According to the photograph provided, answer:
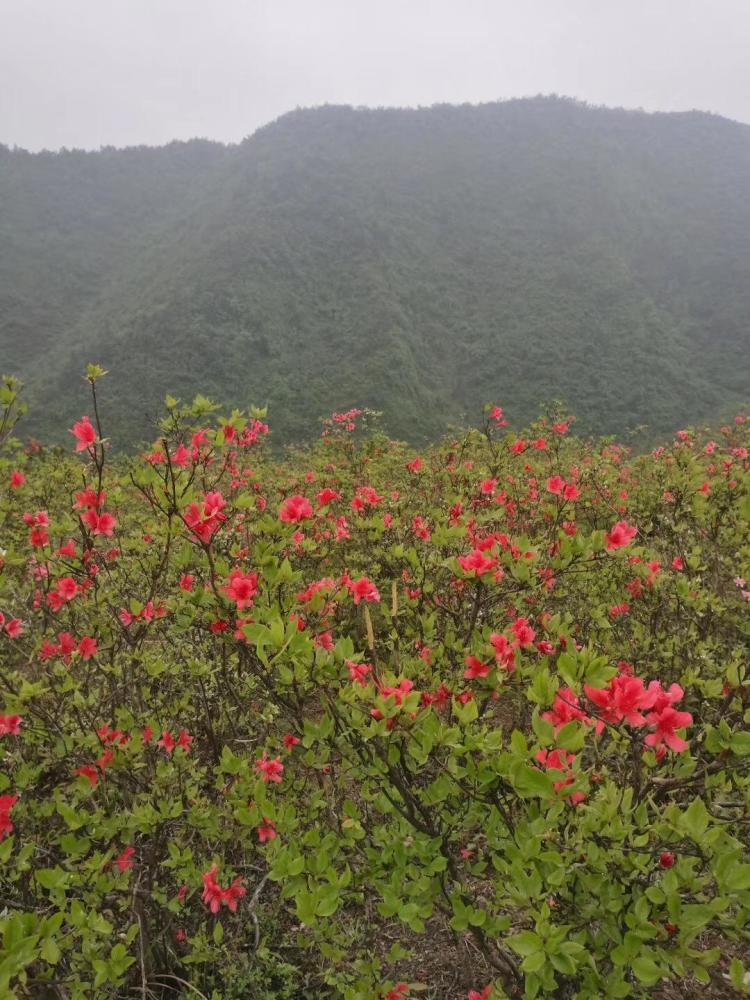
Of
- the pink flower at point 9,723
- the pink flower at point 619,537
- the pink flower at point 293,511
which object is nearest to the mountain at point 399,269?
the pink flower at point 293,511

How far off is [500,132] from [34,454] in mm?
48909

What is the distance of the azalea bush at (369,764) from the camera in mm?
1239

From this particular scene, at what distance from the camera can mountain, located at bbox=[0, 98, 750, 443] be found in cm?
2333

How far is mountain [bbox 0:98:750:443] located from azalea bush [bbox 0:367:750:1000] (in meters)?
18.3

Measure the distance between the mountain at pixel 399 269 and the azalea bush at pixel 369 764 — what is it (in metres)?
18.3

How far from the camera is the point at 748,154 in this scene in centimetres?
4200

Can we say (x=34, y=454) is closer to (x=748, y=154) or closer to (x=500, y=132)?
(x=500, y=132)

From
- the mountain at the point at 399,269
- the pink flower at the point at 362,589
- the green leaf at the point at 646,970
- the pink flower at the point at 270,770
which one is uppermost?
the mountain at the point at 399,269

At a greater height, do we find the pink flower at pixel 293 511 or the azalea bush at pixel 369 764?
the pink flower at pixel 293 511

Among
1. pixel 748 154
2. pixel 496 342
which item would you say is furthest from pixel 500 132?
pixel 496 342

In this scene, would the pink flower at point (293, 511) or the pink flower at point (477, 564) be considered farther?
the pink flower at point (293, 511)

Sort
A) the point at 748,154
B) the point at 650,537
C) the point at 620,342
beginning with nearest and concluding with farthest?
the point at 650,537
the point at 620,342
the point at 748,154

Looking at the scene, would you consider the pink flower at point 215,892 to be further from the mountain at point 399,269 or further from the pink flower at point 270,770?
the mountain at point 399,269

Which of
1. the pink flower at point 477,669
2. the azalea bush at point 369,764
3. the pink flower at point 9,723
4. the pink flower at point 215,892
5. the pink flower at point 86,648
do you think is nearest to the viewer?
the azalea bush at point 369,764
